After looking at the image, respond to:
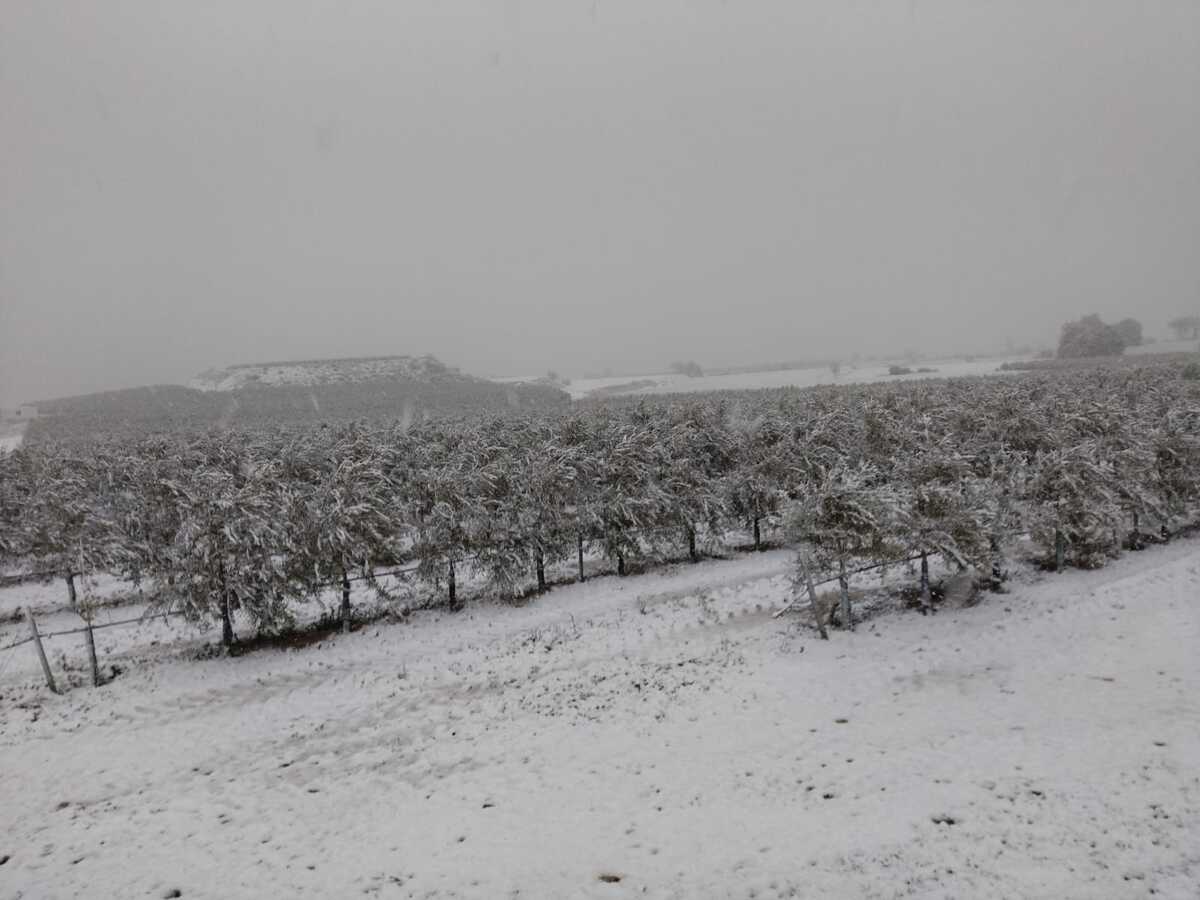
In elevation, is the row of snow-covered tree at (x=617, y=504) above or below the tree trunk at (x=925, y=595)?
above

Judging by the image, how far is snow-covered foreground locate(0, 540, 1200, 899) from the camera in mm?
11273

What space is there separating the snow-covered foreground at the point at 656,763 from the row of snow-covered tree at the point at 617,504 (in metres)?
3.28

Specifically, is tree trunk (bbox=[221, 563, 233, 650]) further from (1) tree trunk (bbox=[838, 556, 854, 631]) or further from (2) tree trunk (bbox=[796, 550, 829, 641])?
(1) tree trunk (bbox=[838, 556, 854, 631])

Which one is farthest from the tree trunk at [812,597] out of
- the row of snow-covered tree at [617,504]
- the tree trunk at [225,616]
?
the tree trunk at [225,616]

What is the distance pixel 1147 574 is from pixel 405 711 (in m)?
29.4

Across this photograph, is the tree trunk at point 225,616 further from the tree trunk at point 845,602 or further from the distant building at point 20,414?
the distant building at point 20,414

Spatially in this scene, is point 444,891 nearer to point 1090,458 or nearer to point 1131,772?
point 1131,772

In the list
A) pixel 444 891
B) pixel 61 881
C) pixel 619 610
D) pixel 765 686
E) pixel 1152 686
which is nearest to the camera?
pixel 444 891

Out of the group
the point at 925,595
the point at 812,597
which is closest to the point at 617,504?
the point at 812,597

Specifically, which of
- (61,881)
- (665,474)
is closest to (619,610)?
(665,474)

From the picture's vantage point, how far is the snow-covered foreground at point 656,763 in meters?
11.3

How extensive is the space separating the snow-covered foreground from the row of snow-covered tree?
3.28 metres

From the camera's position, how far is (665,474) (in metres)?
33.5

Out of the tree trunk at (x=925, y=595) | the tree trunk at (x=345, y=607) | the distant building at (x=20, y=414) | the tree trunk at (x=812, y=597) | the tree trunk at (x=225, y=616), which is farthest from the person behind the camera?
the distant building at (x=20, y=414)
